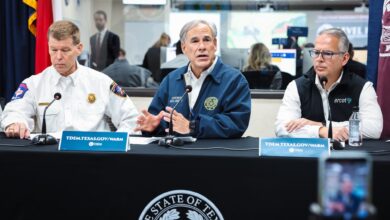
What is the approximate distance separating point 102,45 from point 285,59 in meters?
1.86

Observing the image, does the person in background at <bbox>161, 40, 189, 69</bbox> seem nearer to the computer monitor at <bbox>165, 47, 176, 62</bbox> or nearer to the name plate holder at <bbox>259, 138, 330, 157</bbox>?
the computer monitor at <bbox>165, 47, 176, 62</bbox>

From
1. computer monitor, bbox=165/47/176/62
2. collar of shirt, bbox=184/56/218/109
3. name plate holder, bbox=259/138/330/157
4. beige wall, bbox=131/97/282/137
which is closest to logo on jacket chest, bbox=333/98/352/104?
collar of shirt, bbox=184/56/218/109

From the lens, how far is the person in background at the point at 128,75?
15.5 ft

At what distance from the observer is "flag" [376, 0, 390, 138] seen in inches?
118

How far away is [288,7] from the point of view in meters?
7.26

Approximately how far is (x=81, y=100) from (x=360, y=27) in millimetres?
5370

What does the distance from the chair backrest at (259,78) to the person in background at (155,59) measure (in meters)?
0.90

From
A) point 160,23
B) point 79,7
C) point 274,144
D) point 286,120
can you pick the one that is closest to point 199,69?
point 286,120

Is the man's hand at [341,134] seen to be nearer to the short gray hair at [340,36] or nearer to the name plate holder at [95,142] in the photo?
the short gray hair at [340,36]

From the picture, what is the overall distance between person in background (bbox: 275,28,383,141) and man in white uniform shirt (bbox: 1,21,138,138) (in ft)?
2.71

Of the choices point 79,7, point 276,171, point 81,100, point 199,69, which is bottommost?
point 276,171

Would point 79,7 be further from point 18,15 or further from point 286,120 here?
point 286,120

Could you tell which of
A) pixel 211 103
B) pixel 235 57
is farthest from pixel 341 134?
pixel 235 57

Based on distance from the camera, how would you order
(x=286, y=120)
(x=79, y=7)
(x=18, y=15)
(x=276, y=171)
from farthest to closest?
(x=79, y=7) < (x=18, y=15) < (x=286, y=120) < (x=276, y=171)
